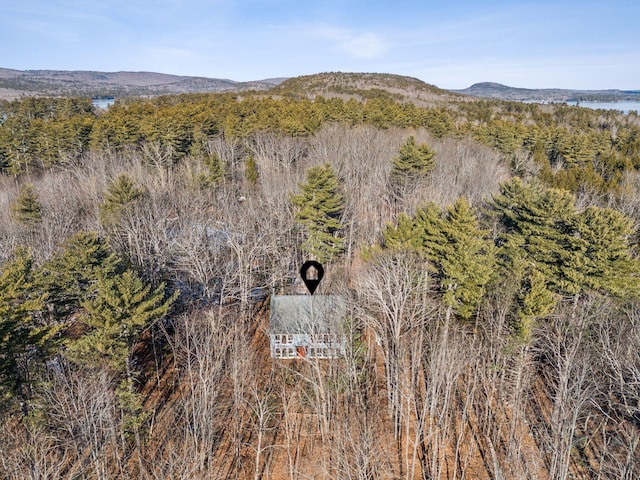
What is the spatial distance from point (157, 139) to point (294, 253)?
22462 millimetres

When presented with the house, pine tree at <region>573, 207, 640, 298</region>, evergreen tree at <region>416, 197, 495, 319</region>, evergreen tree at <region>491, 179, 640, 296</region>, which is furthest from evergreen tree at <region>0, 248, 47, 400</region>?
pine tree at <region>573, 207, 640, 298</region>

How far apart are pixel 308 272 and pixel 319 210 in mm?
4287

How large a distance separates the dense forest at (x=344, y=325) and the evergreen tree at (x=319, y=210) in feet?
0.46

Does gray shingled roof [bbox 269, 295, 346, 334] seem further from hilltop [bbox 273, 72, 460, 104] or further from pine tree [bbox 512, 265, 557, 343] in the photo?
hilltop [bbox 273, 72, 460, 104]

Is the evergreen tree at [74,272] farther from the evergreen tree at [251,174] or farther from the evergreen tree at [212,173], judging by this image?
the evergreen tree at [251,174]

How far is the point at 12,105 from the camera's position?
58.7 metres

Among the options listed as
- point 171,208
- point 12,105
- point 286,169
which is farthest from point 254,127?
point 12,105

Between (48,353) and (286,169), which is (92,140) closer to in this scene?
(286,169)

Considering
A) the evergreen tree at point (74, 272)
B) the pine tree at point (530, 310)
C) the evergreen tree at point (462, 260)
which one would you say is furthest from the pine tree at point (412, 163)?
the evergreen tree at point (74, 272)

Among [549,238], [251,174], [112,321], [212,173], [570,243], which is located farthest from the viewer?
[251,174]

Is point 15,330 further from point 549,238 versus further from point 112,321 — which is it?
point 549,238

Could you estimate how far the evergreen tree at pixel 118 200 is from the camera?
25.4 metres

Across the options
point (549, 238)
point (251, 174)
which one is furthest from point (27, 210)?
point (549, 238)

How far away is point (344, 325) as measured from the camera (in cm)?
1523
